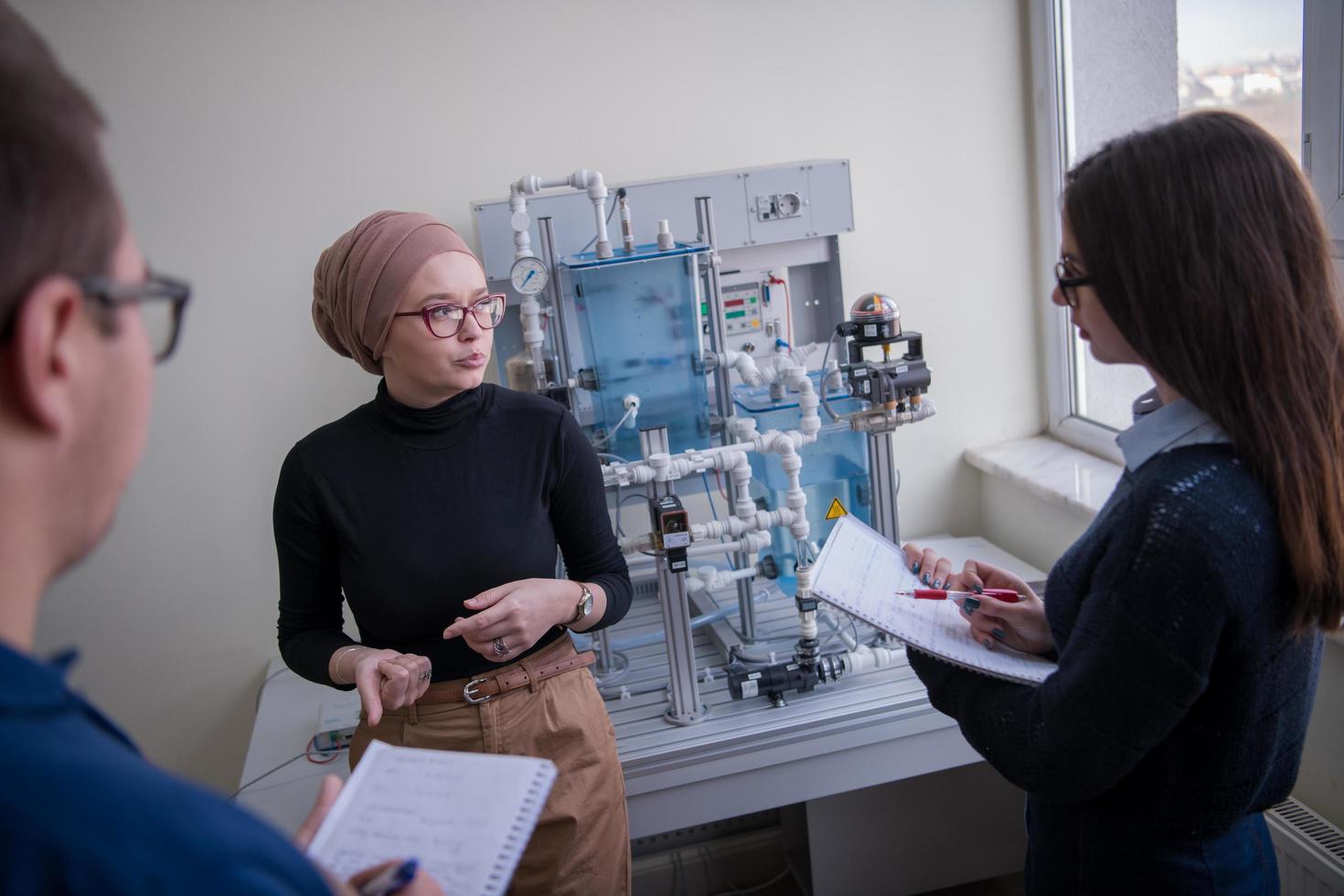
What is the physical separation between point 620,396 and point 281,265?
93 cm

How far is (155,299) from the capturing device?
0.52 m

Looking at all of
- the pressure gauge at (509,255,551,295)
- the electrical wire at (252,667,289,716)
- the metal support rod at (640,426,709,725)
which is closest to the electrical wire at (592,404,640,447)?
the metal support rod at (640,426,709,725)

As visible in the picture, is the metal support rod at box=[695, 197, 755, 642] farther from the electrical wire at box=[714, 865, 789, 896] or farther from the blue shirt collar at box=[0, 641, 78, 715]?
the blue shirt collar at box=[0, 641, 78, 715]

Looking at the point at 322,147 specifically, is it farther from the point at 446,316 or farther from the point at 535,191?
the point at 446,316

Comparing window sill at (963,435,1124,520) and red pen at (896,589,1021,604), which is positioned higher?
red pen at (896,589,1021,604)

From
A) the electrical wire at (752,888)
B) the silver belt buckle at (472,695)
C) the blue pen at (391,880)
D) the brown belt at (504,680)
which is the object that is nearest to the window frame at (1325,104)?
the brown belt at (504,680)

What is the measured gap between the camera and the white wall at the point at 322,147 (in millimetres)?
2205

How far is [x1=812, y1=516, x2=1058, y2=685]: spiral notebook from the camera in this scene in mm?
1141

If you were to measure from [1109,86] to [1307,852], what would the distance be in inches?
73.2

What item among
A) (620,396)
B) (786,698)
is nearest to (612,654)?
(786,698)

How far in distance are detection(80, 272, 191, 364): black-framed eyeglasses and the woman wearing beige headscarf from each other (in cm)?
70

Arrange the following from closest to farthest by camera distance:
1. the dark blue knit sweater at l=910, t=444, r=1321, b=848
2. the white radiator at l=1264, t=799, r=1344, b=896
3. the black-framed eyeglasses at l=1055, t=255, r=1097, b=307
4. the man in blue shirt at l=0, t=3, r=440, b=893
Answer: the man in blue shirt at l=0, t=3, r=440, b=893, the dark blue knit sweater at l=910, t=444, r=1321, b=848, the black-framed eyeglasses at l=1055, t=255, r=1097, b=307, the white radiator at l=1264, t=799, r=1344, b=896

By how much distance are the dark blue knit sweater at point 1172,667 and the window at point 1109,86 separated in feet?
4.66

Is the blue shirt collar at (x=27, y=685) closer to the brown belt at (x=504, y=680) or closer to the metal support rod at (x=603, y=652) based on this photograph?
the brown belt at (x=504, y=680)
